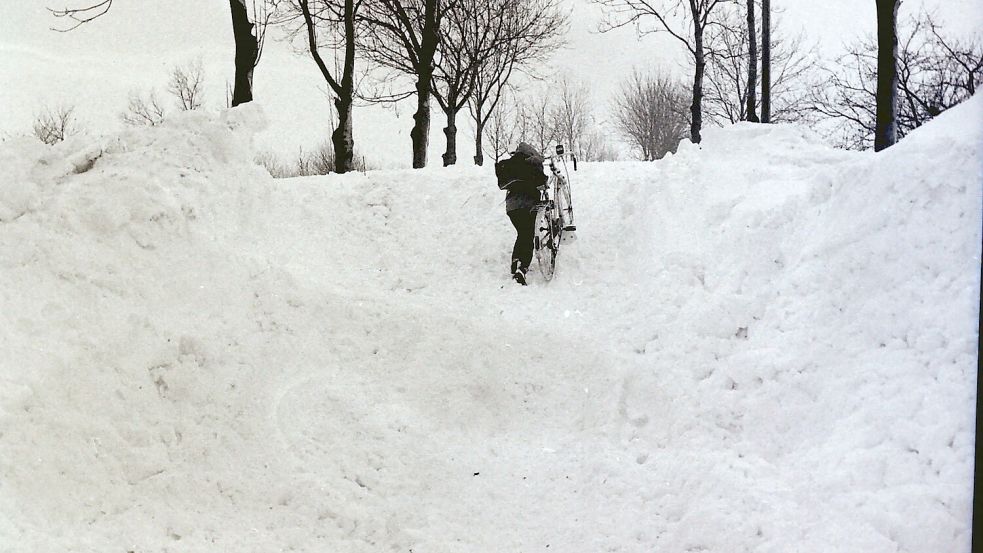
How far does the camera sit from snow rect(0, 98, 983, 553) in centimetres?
430

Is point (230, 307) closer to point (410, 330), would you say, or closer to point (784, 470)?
point (410, 330)

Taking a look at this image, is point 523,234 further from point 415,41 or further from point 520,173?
point 415,41

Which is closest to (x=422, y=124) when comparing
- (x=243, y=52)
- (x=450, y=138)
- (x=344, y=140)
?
(x=344, y=140)

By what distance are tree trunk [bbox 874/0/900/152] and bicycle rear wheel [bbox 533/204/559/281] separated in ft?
18.8

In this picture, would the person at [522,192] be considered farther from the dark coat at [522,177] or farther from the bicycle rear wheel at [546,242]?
the bicycle rear wheel at [546,242]

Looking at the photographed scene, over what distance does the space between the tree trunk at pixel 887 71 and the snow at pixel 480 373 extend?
319cm

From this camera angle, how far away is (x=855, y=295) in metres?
5.39

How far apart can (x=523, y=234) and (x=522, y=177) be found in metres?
0.77

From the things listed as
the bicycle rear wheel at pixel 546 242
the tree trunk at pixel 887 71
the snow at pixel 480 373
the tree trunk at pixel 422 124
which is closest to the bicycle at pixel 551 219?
the bicycle rear wheel at pixel 546 242

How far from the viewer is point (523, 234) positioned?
8516mm

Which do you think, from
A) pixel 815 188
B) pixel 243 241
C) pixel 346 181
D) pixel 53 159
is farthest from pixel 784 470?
pixel 346 181

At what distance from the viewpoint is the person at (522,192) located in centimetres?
842

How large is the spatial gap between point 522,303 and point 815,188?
3572mm

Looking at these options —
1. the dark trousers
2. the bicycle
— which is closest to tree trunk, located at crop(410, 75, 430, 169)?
the bicycle
